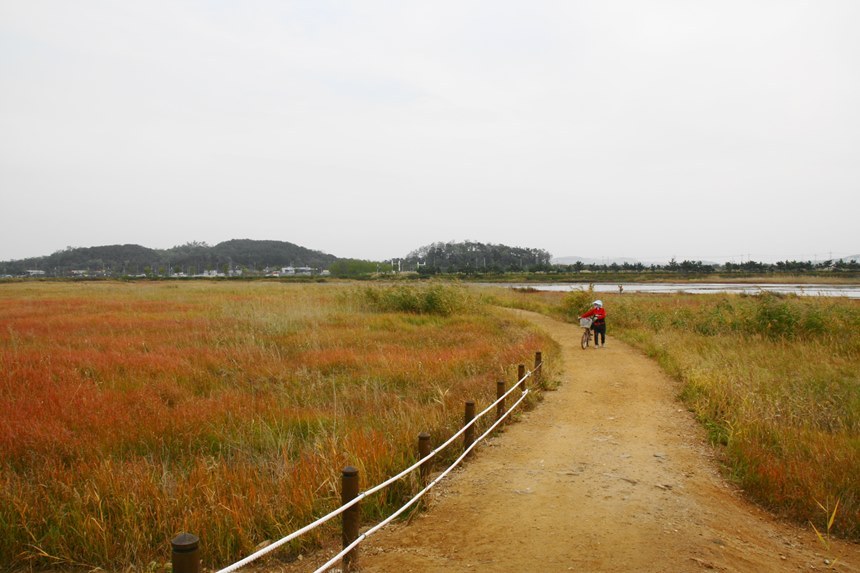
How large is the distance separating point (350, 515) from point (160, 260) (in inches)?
7848

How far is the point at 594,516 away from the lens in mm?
5203

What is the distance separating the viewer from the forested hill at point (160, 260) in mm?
164125

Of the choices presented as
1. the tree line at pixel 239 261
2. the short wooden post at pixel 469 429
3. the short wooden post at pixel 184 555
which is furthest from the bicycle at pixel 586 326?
the tree line at pixel 239 261

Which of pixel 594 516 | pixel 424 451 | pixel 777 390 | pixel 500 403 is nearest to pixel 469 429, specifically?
pixel 424 451

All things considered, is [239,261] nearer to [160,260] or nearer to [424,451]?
[160,260]

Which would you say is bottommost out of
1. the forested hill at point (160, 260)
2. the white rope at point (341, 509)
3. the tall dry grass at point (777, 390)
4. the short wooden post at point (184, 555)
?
the tall dry grass at point (777, 390)

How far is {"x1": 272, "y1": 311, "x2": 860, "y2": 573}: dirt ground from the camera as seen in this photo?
442 centimetres

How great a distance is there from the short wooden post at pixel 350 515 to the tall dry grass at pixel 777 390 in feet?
15.1

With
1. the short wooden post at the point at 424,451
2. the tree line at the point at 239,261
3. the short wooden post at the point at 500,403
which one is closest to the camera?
the short wooden post at the point at 424,451

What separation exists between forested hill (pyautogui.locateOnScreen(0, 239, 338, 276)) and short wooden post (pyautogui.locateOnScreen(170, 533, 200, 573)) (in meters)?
160

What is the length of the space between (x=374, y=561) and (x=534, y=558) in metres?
1.34

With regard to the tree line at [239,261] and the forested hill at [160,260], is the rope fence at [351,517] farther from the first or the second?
the forested hill at [160,260]

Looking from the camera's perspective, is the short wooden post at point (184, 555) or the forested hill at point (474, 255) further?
the forested hill at point (474, 255)

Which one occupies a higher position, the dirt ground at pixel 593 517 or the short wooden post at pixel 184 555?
the short wooden post at pixel 184 555
